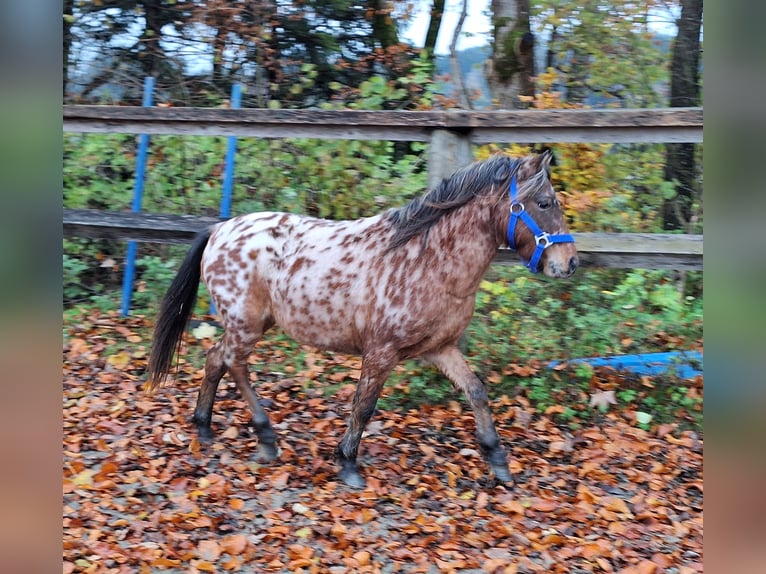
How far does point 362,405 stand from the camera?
442 centimetres

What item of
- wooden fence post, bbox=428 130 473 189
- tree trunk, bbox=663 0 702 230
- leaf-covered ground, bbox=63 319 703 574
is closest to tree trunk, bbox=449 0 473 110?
tree trunk, bbox=663 0 702 230

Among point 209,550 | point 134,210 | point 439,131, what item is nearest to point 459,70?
point 439,131

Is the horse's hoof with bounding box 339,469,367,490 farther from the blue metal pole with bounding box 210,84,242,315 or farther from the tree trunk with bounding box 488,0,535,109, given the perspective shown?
the tree trunk with bounding box 488,0,535,109

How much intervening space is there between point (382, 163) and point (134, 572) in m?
4.48

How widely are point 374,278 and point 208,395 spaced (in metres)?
1.50

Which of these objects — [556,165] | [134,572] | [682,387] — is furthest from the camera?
[556,165]

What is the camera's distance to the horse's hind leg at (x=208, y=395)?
4914 mm

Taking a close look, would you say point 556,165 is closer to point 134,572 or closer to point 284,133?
point 284,133

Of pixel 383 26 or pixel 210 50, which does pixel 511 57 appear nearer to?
pixel 383 26

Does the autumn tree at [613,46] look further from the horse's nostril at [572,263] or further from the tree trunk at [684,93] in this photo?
the horse's nostril at [572,263]

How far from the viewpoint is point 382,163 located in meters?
6.91

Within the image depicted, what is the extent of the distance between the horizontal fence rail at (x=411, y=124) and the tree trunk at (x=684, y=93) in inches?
98.4

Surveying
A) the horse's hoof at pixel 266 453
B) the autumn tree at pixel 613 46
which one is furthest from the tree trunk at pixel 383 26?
the horse's hoof at pixel 266 453

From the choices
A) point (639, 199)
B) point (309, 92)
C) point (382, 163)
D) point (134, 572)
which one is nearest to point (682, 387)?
point (639, 199)
